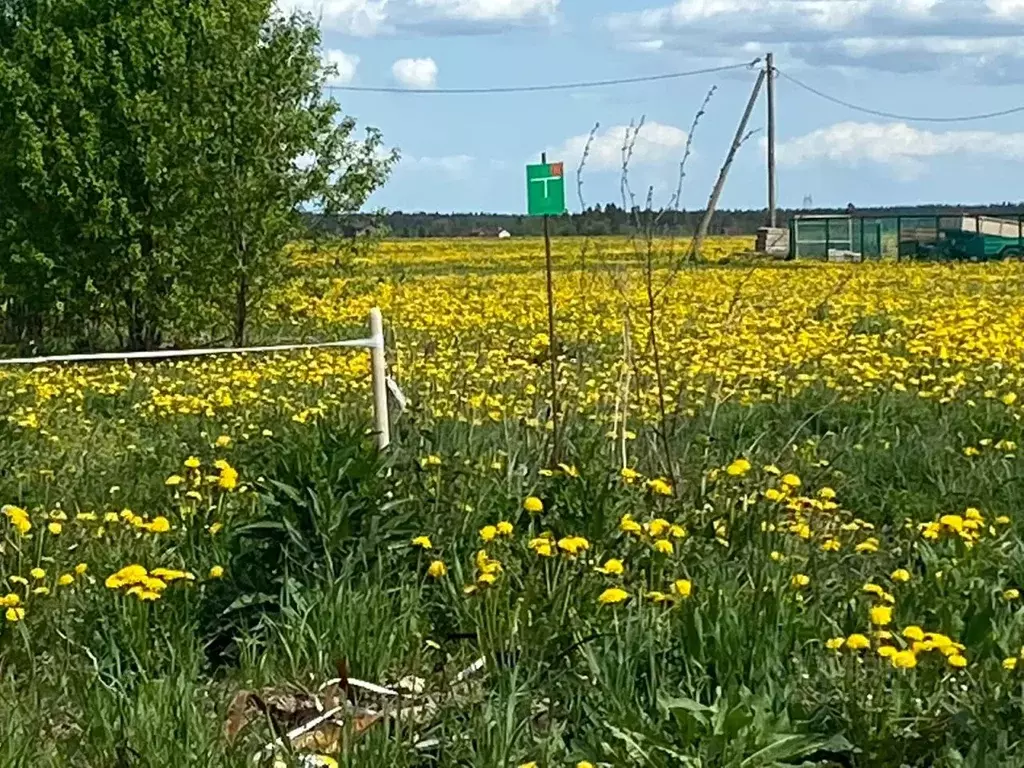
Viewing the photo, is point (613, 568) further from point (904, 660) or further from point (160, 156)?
point (160, 156)

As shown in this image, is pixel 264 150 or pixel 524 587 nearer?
pixel 524 587

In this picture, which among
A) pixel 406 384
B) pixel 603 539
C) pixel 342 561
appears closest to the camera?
pixel 342 561

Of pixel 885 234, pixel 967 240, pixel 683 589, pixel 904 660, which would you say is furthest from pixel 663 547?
pixel 885 234

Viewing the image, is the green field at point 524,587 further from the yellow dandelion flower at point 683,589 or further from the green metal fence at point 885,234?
the green metal fence at point 885,234

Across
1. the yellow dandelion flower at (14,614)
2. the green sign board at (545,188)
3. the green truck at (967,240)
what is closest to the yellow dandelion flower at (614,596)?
the yellow dandelion flower at (14,614)

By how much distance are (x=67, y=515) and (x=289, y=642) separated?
256cm

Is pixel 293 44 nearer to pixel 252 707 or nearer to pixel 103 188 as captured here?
pixel 103 188

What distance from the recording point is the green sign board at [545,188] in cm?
741

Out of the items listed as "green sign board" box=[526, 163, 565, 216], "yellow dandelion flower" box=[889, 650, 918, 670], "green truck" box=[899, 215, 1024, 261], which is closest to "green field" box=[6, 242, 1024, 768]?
"yellow dandelion flower" box=[889, 650, 918, 670]

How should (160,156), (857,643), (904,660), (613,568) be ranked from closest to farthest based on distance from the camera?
(904,660), (857,643), (613,568), (160,156)

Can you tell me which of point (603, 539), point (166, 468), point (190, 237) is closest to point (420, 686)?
point (603, 539)

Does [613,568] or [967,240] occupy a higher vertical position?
[613,568]

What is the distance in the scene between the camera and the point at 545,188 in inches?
294

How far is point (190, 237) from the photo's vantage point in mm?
19656
